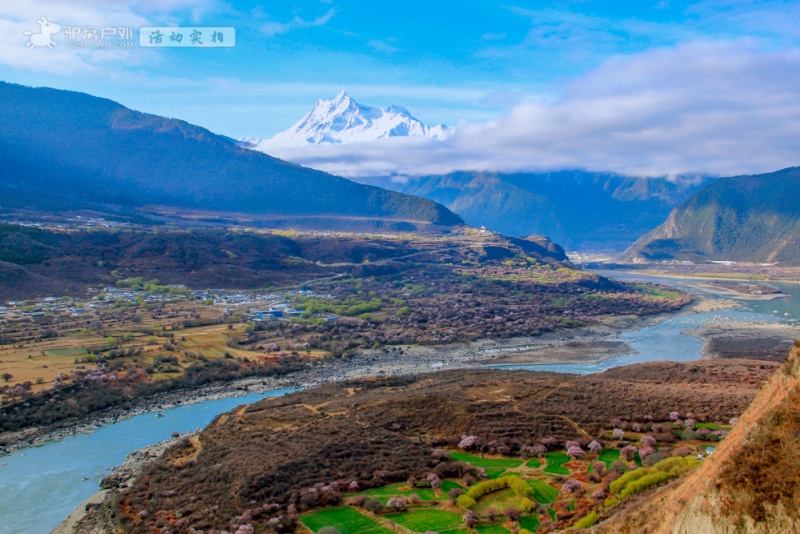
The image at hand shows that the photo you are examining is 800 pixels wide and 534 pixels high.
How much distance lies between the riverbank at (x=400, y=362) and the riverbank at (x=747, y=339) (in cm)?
800

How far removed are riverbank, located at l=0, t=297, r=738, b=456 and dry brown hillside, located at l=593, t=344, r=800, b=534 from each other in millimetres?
33752

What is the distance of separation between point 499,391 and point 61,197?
487 feet

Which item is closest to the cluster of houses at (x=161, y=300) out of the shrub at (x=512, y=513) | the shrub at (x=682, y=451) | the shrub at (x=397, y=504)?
the shrub at (x=397, y=504)

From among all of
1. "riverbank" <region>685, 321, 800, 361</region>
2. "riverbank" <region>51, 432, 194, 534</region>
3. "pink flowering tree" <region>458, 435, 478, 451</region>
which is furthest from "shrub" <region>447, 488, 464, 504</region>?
"riverbank" <region>685, 321, 800, 361</region>

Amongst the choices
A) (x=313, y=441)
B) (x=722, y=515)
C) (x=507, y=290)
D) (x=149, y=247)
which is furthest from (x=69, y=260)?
(x=722, y=515)

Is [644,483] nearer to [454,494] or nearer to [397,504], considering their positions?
[454,494]

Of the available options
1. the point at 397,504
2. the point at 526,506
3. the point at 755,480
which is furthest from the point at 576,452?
the point at 755,480

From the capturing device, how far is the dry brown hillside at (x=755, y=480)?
11.0m

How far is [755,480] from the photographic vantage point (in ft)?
37.6

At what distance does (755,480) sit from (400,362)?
45.9m

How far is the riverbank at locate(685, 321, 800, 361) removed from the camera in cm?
5838

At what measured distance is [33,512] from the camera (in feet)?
84.8

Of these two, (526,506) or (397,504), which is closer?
(526,506)

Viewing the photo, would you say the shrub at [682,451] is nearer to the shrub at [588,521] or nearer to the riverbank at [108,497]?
the shrub at [588,521]
